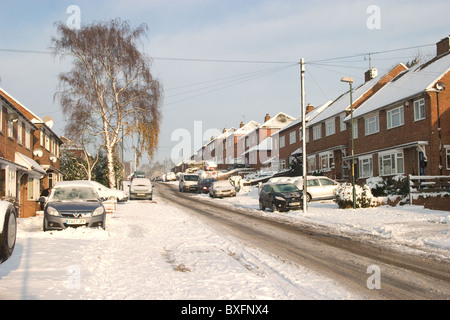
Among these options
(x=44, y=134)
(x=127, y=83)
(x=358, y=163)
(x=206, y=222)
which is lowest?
(x=206, y=222)

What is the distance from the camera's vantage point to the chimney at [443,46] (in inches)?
1128

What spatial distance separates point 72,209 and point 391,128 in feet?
74.6

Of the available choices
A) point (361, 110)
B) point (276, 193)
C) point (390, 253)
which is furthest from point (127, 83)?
point (390, 253)

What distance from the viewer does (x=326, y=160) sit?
3828 cm

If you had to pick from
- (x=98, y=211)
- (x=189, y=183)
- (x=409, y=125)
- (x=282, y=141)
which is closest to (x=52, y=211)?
(x=98, y=211)

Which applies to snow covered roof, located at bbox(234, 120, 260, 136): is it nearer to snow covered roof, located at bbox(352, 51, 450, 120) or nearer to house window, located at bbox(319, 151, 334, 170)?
house window, located at bbox(319, 151, 334, 170)

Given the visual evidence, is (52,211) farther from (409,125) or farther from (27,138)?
(409,125)

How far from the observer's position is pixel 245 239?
11.9m

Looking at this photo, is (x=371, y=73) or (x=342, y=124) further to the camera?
(x=371, y=73)

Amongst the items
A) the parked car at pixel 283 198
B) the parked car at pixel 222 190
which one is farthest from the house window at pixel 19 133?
the parked car at pixel 222 190

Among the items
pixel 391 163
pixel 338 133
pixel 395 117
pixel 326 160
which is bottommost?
pixel 391 163

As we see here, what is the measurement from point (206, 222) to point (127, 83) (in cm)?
1508

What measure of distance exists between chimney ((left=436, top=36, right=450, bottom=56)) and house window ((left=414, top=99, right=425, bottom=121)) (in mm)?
6976
